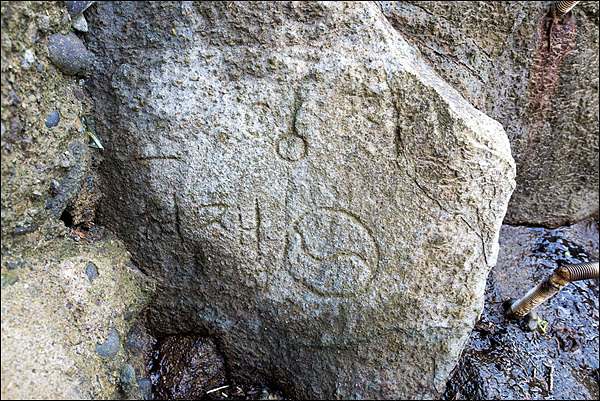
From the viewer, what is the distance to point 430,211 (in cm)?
154

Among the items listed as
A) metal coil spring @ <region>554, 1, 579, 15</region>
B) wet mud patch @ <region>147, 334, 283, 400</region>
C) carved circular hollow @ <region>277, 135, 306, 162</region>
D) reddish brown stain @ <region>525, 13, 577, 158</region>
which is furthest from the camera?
reddish brown stain @ <region>525, 13, 577, 158</region>

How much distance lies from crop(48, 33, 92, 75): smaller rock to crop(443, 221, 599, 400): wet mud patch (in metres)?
1.74

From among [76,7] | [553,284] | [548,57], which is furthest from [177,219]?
[548,57]

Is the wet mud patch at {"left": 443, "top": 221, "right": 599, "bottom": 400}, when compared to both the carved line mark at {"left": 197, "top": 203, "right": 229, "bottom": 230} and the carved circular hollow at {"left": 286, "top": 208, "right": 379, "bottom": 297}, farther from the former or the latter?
the carved line mark at {"left": 197, "top": 203, "right": 229, "bottom": 230}

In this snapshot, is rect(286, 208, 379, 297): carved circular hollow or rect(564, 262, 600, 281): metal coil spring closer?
rect(286, 208, 379, 297): carved circular hollow

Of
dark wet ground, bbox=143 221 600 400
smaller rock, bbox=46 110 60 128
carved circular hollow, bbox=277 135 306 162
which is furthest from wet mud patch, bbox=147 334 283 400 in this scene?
smaller rock, bbox=46 110 60 128

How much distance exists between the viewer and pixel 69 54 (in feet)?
4.88

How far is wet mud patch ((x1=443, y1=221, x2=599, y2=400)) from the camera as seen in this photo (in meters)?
1.87

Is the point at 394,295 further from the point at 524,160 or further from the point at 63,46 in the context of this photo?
the point at 63,46

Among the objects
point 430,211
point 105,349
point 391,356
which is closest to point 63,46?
point 105,349

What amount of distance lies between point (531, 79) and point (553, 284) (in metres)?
0.88

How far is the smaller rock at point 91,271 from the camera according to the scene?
1541 mm

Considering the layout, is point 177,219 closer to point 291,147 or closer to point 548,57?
point 291,147

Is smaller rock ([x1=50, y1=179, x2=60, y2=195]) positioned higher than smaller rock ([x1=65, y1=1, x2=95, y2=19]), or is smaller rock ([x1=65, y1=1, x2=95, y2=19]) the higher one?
smaller rock ([x1=65, y1=1, x2=95, y2=19])
